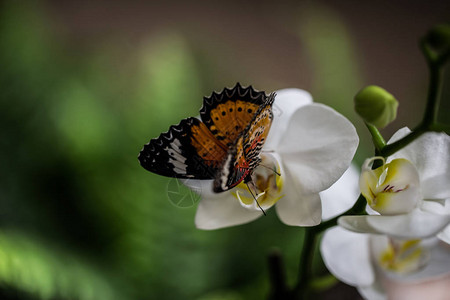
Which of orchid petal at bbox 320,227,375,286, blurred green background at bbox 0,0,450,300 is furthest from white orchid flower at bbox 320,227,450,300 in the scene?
blurred green background at bbox 0,0,450,300

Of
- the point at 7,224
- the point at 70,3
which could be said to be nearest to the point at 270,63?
the point at 70,3

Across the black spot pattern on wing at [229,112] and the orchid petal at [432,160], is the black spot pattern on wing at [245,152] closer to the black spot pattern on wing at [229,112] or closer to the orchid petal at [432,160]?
the black spot pattern on wing at [229,112]

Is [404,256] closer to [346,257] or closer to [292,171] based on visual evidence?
[346,257]

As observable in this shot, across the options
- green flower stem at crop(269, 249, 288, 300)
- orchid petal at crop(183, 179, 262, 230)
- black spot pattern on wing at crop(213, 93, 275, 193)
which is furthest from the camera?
green flower stem at crop(269, 249, 288, 300)

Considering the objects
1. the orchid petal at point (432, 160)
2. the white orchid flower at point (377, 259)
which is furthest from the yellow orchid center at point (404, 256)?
the orchid petal at point (432, 160)

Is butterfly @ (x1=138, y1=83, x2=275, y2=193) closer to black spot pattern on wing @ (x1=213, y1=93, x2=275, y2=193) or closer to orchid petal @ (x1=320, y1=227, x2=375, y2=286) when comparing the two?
black spot pattern on wing @ (x1=213, y1=93, x2=275, y2=193)
